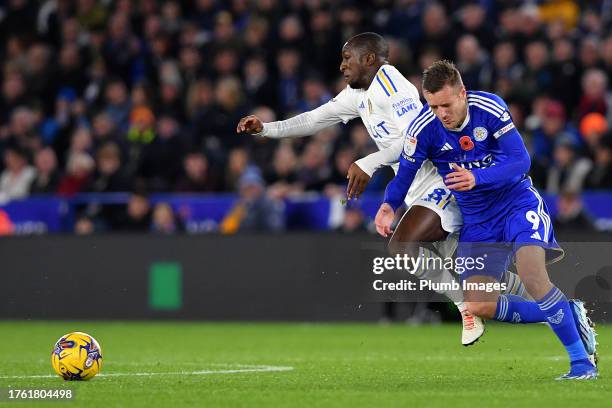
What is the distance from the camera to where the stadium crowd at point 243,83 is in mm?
16391

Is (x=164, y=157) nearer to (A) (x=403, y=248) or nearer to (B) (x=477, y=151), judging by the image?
(A) (x=403, y=248)

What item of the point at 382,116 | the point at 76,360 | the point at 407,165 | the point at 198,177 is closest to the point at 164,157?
the point at 198,177

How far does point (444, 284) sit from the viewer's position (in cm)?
983

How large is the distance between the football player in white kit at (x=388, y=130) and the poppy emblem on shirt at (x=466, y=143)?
2.60 feet

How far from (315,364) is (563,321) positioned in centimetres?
230

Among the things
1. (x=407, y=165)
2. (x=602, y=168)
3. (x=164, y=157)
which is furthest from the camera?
(x=164, y=157)

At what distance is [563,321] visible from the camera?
851 cm

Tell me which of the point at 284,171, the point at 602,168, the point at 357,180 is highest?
the point at 357,180

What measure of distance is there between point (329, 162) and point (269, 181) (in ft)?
2.89

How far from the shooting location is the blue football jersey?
28.0 ft

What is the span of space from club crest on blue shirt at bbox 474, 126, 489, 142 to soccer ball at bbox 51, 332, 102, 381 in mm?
2894

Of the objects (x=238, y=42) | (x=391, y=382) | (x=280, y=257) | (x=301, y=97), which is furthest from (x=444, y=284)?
(x=238, y=42)

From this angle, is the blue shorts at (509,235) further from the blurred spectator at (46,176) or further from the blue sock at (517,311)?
the blurred spectator at (46,176)

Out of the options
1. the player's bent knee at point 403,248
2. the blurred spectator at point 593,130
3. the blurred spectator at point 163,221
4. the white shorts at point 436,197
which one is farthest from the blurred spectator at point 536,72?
the player's bent knee at point 403,248
